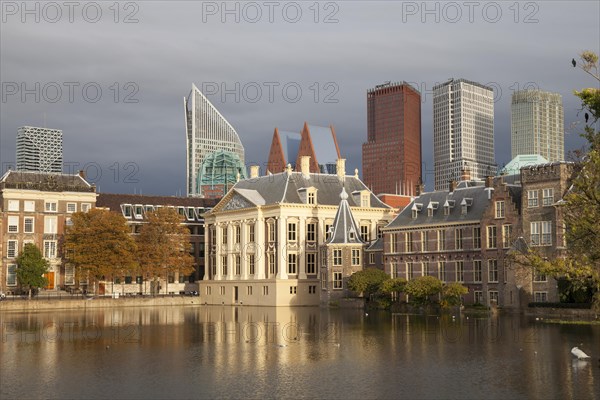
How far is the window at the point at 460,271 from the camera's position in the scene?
86938mm

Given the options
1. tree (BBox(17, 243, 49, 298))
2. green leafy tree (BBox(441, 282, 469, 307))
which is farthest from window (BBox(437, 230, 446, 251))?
tree (BBox(17, 243, 49, 298))

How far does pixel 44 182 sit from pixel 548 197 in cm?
6875

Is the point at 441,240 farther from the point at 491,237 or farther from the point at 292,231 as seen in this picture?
the point at 292,231

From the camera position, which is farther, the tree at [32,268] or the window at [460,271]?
the tree at [32,268]

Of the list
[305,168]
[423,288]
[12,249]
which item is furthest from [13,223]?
[423,288]

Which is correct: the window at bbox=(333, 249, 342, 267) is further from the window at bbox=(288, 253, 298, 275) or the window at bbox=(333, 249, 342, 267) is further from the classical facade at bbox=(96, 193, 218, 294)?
the classical facade at bbox=(96, 193, 218, 294)

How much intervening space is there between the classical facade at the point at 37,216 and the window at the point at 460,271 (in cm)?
5381

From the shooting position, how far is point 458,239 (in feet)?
288

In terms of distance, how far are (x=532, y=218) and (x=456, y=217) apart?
12283 millimetres

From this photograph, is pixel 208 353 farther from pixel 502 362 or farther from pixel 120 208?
pixel 120 208

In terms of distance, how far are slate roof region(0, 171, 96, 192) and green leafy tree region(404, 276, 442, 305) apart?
182ft

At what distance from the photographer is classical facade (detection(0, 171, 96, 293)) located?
115 meters

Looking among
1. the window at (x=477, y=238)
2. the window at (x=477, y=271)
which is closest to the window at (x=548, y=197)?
the window at (x=477, y=238)

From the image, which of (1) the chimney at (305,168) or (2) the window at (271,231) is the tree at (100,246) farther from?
(1) the chimney at (305,168)
